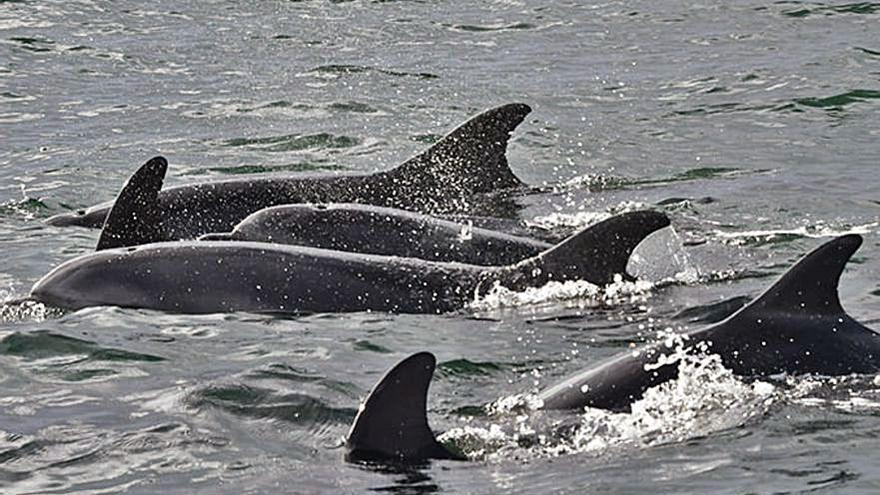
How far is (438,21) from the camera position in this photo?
97.6 ft

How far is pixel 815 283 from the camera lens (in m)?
8.95

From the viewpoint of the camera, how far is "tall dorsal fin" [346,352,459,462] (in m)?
7.94

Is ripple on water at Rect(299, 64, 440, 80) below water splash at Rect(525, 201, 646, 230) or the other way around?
below

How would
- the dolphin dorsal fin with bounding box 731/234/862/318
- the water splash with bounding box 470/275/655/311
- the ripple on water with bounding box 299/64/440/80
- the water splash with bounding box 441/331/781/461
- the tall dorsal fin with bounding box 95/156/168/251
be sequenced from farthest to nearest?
the ripple on water with bounding box 299/64/440/80 → the tall dorsal fin with bounding box 95/156/168/251 → the water splash with bounding box 470/275/655/311 → the dolphin dorsal fin with bounding box 731/234/862/318 → the water splash with bounding box 441/331/781/461

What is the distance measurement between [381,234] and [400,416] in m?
5.42

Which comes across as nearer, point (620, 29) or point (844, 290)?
point (844, 290)

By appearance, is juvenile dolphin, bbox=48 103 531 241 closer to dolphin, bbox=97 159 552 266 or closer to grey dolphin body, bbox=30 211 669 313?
dolphin, bbox=97 159 552 266

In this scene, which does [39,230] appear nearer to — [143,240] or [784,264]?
[143,240]

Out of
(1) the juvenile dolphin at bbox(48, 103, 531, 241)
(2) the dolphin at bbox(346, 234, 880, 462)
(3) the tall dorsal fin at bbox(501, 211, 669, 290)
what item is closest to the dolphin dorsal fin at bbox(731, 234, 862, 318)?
(2) the dolphin at bbox(346, 234, 880, 462)

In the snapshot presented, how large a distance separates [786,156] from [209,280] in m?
7.94

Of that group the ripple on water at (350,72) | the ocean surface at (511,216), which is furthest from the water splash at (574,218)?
the ripple on water at (350,72)

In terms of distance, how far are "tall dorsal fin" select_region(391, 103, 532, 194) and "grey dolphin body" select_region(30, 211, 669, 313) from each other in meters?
2.85

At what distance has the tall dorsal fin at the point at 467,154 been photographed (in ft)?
49.7

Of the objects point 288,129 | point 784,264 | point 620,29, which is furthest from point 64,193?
point 620,29
